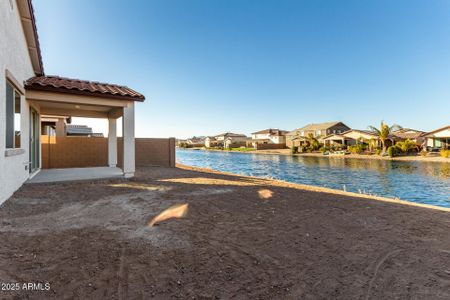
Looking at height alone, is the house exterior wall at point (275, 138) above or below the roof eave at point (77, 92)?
above

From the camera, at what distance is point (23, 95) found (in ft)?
24.0

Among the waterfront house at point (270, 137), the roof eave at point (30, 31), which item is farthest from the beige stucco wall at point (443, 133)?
the roof eave at point (30, 31)

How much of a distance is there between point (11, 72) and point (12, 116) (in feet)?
3.84

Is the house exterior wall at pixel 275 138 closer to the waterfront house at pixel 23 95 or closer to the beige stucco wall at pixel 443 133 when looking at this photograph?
the beige stucco wall at pixel 443 133

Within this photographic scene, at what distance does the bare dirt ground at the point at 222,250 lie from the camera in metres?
2.41

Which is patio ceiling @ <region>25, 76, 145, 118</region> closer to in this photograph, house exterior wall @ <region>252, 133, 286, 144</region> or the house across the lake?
house exterior wall @ <region>252, 133, 286, 144</region>

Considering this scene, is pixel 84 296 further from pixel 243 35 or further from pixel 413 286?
pixel 243 35

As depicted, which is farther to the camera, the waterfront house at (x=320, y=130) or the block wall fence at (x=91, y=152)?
the waterfront house at (x=320, y=130)

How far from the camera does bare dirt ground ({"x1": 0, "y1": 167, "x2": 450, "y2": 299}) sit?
7.91 feet

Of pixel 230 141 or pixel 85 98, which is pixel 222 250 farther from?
pixel 230 141

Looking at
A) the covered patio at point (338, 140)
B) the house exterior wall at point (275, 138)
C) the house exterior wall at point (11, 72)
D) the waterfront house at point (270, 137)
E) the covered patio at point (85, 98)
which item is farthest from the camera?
the house exterior wall at point (275, 138)

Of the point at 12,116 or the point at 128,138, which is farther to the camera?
the point at 128,138

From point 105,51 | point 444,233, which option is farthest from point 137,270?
point 105,51

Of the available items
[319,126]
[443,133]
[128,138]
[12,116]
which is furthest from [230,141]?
[12,116]
